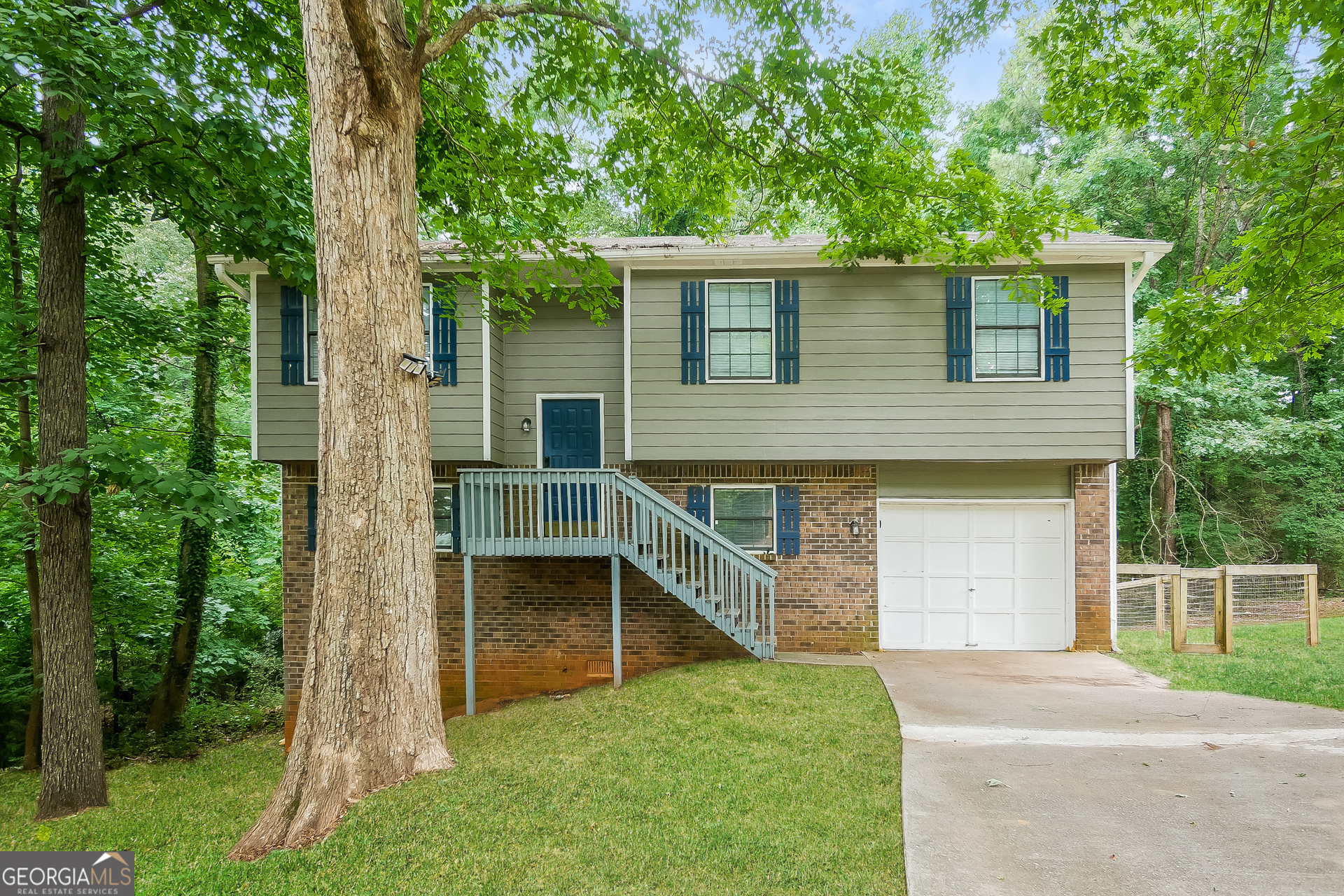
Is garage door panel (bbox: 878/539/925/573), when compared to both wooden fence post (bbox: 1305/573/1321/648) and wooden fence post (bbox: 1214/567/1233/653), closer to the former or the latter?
wooden fence post (bbox: 1214/567/1233/653)

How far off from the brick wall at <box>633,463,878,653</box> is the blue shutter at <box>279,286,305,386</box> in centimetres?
526

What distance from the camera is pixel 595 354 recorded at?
9914 mm

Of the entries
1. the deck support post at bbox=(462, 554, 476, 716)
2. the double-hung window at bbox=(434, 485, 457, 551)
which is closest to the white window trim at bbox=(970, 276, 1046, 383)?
the deck support post at bbox=(462, 554, 476, 716)

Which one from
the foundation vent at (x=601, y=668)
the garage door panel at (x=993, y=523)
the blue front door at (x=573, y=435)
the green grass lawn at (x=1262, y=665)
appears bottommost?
the foundation vent at (x=601, y=668)

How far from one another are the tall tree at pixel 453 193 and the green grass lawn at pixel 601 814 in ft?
1.61

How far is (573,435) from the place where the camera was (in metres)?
9.95

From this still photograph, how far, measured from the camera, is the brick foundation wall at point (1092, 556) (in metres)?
9.35

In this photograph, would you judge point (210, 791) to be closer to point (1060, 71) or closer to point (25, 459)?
point (25, 459)

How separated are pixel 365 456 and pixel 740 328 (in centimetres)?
572

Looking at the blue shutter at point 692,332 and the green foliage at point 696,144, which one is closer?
the green foliage at point 696,144

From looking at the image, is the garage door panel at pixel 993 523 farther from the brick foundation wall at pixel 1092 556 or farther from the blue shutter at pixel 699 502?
the blue shutter at pixel 699 502

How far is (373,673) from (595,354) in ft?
20.2

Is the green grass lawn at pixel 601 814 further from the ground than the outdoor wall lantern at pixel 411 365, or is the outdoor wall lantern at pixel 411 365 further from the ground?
the outdoor wall lantern at pixel 411 365

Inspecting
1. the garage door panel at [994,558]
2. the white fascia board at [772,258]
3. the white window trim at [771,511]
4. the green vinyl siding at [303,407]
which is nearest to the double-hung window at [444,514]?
the green vinyl siding at [303,407]
